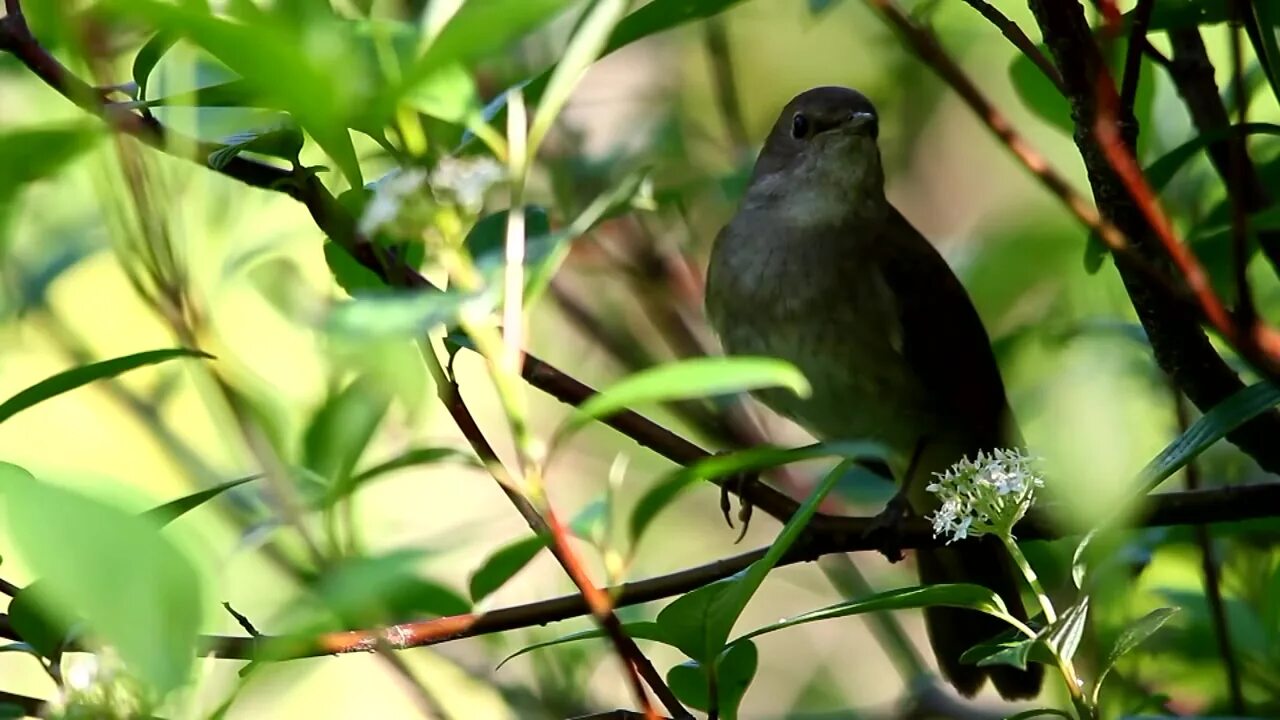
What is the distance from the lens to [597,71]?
438cm

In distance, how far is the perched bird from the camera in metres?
2.88

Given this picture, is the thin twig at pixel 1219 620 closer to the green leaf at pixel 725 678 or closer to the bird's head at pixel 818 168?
the green leaf at pixel 725 678

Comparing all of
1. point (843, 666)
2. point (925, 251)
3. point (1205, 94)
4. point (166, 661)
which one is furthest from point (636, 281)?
point (166, 661)

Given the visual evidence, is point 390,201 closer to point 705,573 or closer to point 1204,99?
point 705,573

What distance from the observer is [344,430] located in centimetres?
161

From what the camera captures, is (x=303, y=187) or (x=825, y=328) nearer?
(x=303, y=187)

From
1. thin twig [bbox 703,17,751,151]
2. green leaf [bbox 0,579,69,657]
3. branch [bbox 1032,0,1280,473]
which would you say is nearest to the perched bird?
thin twig [bbox 703,17,751,151]

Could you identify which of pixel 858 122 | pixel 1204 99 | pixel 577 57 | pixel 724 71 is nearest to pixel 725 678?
pixel 577 57

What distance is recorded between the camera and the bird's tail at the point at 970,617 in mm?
2727

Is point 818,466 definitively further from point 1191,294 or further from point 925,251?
point 1191,294

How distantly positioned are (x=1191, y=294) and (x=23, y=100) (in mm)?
2255

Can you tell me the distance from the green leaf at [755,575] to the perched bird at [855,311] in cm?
150

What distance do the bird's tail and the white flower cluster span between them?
140 cm

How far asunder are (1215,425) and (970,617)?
165cm
